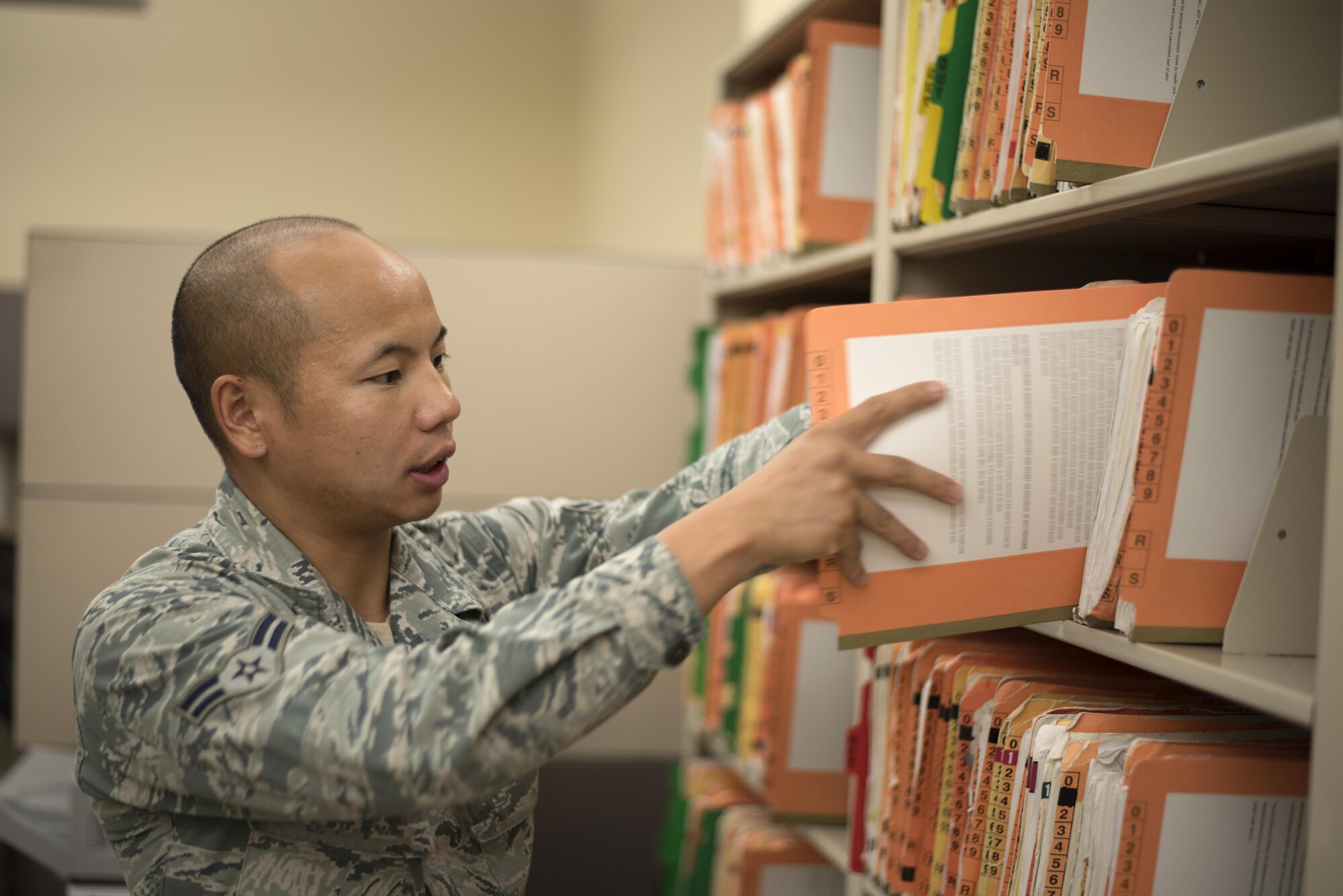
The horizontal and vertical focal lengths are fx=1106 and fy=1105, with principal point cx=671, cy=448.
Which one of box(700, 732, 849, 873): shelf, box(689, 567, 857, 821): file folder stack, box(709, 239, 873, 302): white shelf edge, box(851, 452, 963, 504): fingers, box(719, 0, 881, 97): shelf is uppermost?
box(719, 0, 881, 97): shelf

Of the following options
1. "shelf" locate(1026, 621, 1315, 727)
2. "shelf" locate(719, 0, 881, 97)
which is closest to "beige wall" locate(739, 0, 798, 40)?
"shelf" locate(719, 0, 881, 97)

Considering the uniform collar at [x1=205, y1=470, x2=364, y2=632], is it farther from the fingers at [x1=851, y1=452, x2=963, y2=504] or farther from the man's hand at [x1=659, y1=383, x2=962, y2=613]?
the fingers at [x1=851, y1=452, x2=963, y2=504]

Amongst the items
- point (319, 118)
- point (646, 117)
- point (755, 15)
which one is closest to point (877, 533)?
point (755, 15)

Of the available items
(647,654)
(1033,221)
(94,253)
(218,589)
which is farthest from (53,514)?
(1033,221)

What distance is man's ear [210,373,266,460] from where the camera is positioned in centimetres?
109

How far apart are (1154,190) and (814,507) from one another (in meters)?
0.37

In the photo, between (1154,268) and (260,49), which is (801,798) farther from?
(260,49)

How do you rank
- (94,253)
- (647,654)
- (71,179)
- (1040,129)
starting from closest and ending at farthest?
(647,654), (1040,129), (94,253), (71,179)

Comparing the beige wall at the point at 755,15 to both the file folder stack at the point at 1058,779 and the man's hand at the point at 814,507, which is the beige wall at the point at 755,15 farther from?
the man's hand at the point at 814,507

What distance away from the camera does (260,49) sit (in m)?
3.89

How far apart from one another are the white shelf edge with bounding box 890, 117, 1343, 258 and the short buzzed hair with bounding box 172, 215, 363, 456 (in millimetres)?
648

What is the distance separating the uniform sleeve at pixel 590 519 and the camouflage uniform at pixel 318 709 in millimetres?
181

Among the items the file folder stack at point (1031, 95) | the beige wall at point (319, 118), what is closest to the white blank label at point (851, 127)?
the file folder stack at point (1031, 95)

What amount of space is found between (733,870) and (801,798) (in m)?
0.18
